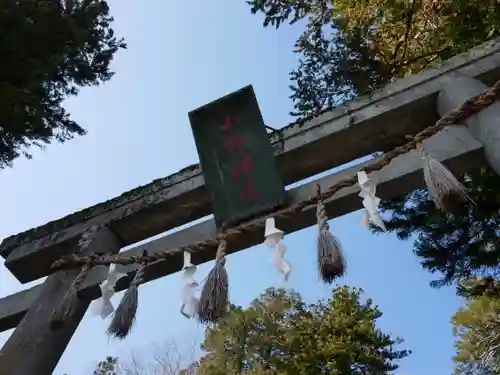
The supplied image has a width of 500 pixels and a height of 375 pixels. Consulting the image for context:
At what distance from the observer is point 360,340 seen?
559 inches

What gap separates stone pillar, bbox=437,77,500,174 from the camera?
7.89ft

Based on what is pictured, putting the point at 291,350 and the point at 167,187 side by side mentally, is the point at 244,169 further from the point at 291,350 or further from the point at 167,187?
the point at 291,350

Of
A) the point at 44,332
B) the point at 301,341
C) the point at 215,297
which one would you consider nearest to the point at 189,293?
the point at 215,297

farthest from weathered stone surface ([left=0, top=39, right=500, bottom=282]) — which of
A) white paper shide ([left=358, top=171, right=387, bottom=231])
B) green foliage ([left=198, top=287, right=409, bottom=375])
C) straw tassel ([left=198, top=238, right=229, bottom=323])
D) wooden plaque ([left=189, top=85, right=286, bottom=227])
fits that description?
green foliage ([left=198, top=287, right=409, bottom=375])

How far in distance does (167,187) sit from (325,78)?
316cm

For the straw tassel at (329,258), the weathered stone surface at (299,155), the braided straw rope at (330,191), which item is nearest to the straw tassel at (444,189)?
the braided straw rope at (330,191)

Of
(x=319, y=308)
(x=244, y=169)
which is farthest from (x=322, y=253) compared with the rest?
(x=319, y=308)

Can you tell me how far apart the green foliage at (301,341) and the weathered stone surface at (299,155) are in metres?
10.5

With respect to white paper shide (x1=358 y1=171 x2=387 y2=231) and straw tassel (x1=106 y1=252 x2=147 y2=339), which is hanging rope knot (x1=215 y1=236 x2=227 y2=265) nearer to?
straw tassel (x1=106 y1=252 x2=147 y2=339)

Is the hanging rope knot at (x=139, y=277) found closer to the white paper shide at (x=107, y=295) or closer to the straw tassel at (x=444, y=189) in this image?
the white paper shide at (x=107, y=295)

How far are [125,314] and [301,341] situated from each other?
12.5 metres

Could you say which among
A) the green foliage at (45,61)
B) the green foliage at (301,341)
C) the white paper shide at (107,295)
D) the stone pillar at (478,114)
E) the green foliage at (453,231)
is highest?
the green foliage at (301,341)

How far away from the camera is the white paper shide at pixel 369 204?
86.8 inches

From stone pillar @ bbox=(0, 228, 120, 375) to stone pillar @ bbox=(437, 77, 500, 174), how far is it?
2207 mm
